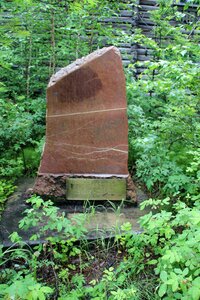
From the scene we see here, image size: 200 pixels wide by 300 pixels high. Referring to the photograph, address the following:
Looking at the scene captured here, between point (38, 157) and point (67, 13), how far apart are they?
8.74 ft

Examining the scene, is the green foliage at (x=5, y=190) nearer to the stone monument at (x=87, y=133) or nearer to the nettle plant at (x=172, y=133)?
the stone monument at (x=87, y=133)

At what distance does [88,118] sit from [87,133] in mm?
166

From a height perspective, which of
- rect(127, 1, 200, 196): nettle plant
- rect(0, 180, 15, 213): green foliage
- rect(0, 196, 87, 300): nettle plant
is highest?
rect(127, 1, 200, 196): nettle plant

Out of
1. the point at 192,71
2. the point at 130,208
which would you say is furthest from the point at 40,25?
the point at 130,208

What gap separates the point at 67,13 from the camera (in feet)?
16.7

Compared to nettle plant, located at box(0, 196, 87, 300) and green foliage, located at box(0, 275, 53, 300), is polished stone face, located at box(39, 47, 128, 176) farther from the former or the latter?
green foliage, located at box(0, 275, 53, 300)

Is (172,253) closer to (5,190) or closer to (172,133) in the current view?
(172,133)

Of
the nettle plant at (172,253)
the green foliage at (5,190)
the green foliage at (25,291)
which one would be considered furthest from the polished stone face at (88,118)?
the green foliage at (25,291)

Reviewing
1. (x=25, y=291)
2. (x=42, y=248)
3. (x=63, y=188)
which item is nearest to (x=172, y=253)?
(x=25, y=291)

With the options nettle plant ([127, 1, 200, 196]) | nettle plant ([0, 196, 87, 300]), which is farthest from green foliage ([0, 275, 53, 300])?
nettle plant ([127, 1, 200, 196])

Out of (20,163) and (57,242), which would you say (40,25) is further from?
(57,242)

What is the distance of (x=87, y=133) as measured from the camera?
3201 mm

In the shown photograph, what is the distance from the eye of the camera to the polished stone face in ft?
10.1

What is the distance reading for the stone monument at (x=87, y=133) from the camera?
3094mm
